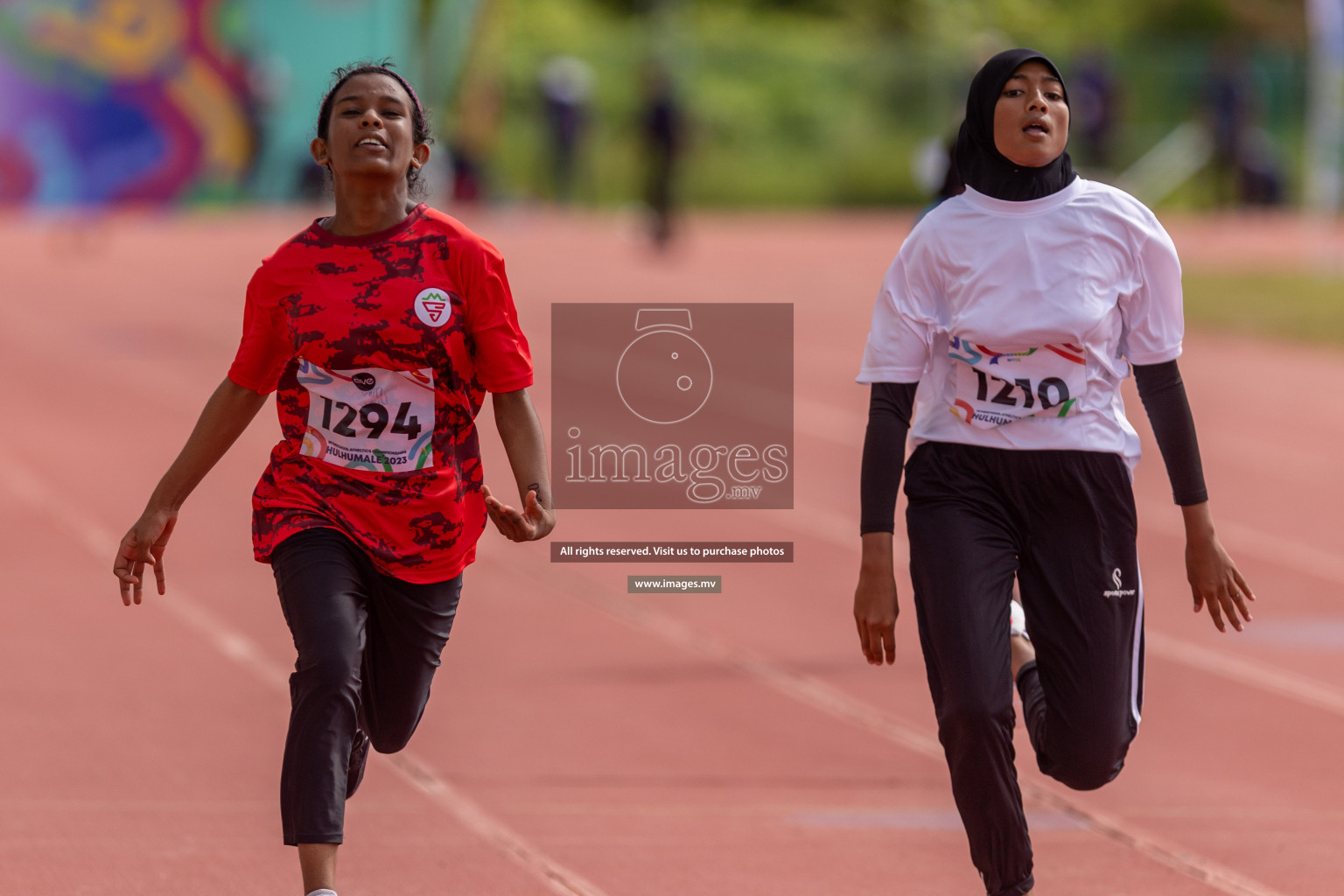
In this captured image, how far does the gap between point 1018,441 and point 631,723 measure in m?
2.99

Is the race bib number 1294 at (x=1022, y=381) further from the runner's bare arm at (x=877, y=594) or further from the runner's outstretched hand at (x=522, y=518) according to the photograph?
the runner's outstretched hand at (x=522, y=518)

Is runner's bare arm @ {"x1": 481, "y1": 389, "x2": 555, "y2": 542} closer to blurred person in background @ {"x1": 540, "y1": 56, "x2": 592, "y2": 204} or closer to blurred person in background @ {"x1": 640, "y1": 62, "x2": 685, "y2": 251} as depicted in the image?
blurred person in background @ {"x1": 640, "y1": 62, "x2": 685, "y2": 251}

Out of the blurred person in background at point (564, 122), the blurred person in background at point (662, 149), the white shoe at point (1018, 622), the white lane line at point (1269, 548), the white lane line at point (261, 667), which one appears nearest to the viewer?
the white shoe at point (1018, 622)

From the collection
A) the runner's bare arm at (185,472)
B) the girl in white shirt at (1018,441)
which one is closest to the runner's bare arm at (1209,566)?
the girl in white shirt at (1018,441)

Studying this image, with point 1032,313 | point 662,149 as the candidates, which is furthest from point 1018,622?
point 662,149

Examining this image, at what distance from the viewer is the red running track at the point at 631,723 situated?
5496 mm

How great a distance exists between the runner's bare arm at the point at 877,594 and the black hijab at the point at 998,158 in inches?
32.3

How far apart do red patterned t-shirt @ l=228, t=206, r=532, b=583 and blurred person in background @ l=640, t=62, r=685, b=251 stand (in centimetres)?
2234

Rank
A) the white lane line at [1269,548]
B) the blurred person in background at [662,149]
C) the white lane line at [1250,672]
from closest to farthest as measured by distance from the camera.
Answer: the white lane line at [1250,672]
the white lane line at [1269,548]
the blurred person in background at [662,149]

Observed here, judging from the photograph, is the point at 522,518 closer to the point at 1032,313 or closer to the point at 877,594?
the point at 877,594

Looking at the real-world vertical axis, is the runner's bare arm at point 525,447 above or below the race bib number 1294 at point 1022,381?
below

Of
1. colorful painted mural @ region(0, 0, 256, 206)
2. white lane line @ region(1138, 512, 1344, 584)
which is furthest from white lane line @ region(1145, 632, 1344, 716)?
colorful painted mural @ region(0, 0, 256, 206)

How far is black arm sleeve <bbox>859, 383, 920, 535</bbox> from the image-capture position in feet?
14.5

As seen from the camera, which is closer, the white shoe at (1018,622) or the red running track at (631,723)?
the white shoe at (1018,622)
